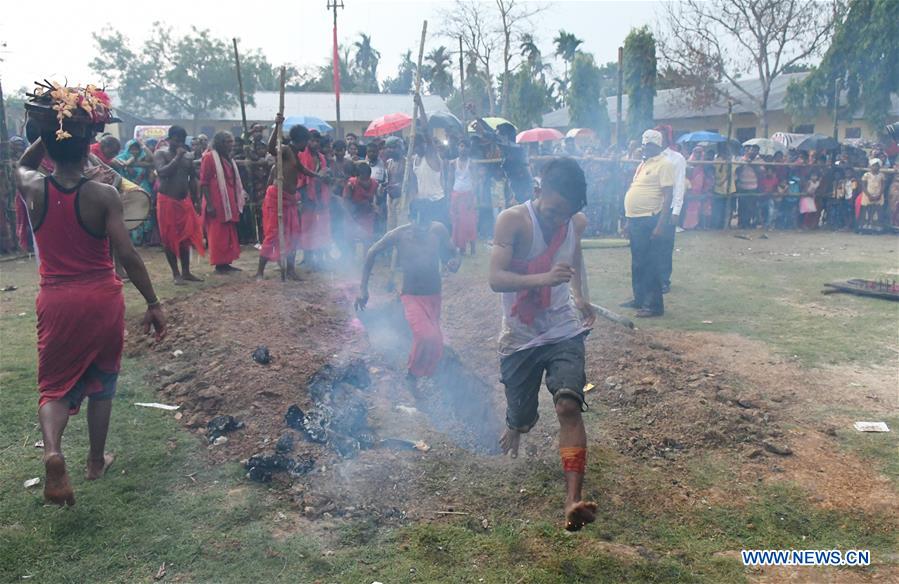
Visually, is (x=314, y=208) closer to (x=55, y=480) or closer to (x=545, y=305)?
(x=545, y=305)

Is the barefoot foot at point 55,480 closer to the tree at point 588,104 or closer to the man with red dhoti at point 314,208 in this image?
the man with red dhoti at point 314,208

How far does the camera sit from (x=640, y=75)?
2727 centimetres

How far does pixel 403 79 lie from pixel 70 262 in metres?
80.5

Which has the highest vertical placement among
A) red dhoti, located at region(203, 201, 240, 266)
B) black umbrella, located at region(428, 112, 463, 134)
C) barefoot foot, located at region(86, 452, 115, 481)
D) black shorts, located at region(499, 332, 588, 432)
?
black umbrella, located at region(428, 112, 463, 134)

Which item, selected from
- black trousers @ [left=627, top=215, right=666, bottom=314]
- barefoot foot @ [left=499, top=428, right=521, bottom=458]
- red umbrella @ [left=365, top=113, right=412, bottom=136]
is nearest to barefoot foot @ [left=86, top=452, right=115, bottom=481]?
barefoot foot @ [left=499, top=428, right=521, bottom=458]

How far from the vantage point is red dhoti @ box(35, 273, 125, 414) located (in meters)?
3.50

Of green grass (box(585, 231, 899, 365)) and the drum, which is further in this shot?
the drum

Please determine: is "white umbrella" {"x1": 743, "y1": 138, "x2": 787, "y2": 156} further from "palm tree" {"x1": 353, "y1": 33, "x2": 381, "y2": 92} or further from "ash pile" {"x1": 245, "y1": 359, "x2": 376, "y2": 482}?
"palm tree" {"x1": 353, "y1": 33, "x2": 381, "y2": 92}

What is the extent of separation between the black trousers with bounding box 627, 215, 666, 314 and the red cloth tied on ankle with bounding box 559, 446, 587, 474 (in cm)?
501

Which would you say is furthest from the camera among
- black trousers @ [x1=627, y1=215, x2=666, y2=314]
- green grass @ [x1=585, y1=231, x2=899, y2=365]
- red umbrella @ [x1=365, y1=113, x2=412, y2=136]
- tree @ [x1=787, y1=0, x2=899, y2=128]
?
tree @ [x1=787, y1=0, x2=899, y2=128]

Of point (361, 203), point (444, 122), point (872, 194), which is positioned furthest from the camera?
point (872, 194)

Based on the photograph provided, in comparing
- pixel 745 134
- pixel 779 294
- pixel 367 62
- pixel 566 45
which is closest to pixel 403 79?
pixel 367 62

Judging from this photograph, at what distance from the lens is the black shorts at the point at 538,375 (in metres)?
3.43

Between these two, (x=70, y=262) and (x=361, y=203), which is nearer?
(x=70, y=262)
